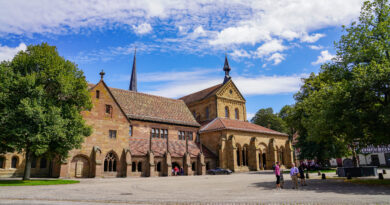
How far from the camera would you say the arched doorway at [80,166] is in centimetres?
3077

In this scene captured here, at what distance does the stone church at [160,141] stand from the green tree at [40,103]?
17.3 feet

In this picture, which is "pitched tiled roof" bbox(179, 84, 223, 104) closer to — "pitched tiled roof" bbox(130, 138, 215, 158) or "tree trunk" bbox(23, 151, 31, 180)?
"pitched tiled roof" bbox(130, 138, 215, 158)

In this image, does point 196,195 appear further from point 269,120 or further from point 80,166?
point 269,120

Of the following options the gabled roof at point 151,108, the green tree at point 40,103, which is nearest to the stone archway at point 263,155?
the gabled roof at point 151,108

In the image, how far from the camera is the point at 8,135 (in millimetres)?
22078

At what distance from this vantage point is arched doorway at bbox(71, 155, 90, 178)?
3077 centimetres

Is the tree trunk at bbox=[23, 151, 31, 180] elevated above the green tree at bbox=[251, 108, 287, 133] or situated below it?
below

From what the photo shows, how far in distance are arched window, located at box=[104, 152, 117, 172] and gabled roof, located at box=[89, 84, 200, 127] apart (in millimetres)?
6643

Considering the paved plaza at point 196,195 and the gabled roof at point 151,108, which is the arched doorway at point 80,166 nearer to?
the gabled roof at point 151,108

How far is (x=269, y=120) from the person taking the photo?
73.9 meters

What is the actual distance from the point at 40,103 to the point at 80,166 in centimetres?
1112

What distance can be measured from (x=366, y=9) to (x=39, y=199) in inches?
1140

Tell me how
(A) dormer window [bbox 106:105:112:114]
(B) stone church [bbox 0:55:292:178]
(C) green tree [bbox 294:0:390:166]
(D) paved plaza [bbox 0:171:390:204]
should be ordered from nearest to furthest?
(D) paved plaza [bbox 0:171:390:204]
(C) green tree [bbox 294:0:390:166]
(B) stone church [bbox 0:55:292:178]
(A) dormer window [bbox 106:105:112:114]

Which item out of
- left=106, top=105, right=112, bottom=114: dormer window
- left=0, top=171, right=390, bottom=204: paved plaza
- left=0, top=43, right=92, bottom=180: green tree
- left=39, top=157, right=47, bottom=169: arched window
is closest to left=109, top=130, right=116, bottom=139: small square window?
left=106, top=105, right=112, bottom=114: dormer window
